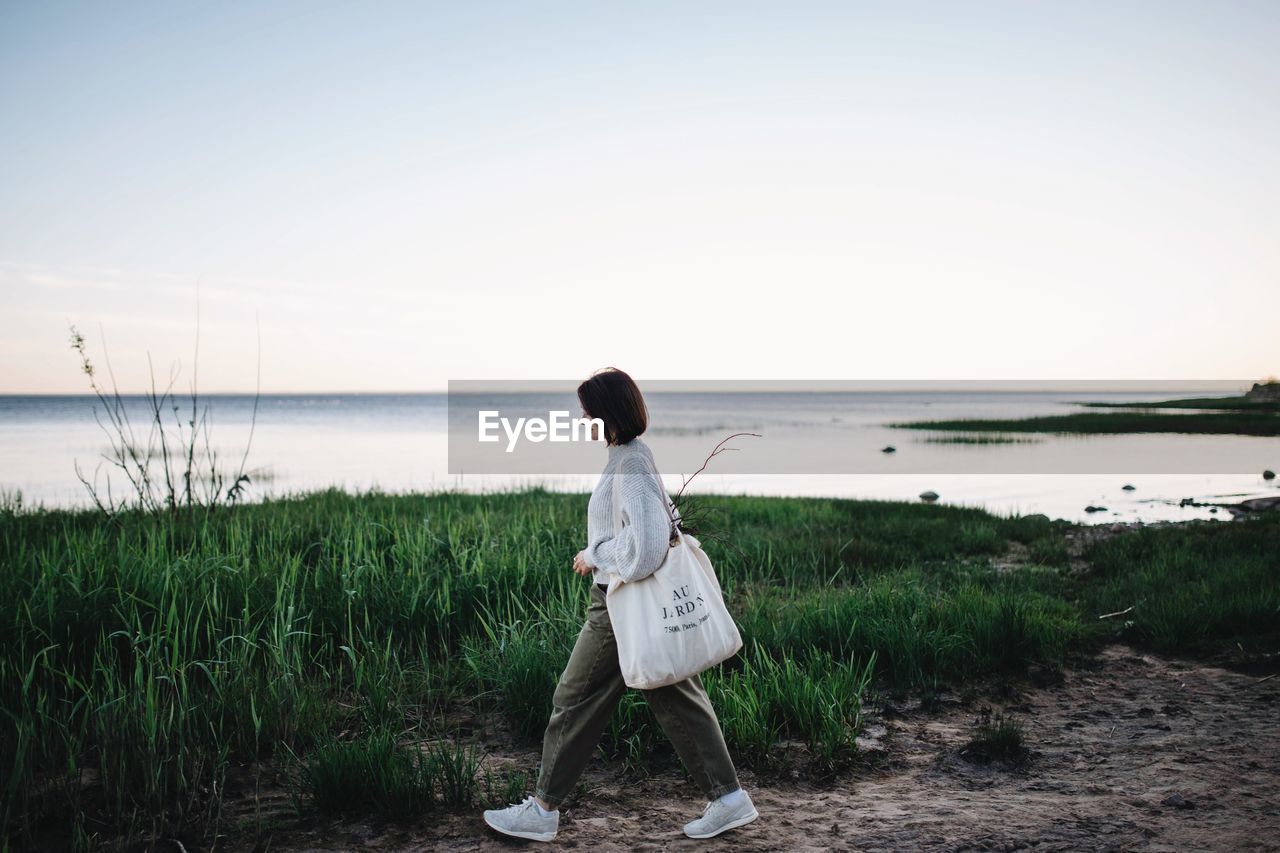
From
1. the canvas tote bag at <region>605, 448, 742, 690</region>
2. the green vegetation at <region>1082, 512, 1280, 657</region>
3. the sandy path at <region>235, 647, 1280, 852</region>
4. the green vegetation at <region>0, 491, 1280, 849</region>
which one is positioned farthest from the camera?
the green vegetation at <region>1082, 512, 1280, 657</region>

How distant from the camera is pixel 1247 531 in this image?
9.70m

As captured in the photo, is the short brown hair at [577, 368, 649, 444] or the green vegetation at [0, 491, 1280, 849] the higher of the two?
the short brown hair at [577, 368, 649, 444]

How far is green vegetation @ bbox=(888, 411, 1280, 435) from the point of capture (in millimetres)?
39312

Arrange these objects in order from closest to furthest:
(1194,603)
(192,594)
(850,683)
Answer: (850,683), (192,594), (1194,603)

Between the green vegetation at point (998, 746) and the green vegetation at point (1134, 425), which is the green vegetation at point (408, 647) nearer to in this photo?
the green vegetation at point (998, 746)

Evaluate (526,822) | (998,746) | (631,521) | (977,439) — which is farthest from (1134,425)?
(526,822)

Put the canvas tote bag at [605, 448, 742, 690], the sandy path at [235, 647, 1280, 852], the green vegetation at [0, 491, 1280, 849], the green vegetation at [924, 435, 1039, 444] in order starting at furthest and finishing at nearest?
the green vegetation at [924, 435, 1039, 444]
the green vegetation at [0, 491, 1280, 849]
the sandy path at [235, 647, 1280, 852]
the canvas tote bag at [605, 448, 742, 690]

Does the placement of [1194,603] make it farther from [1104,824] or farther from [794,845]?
[794,845]

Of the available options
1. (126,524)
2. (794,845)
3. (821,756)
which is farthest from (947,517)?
(126,524)

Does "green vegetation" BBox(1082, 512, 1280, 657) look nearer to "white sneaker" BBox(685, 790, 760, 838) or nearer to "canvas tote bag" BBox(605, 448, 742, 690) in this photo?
"white sneaker" BBox(685, 790, 760, 838)

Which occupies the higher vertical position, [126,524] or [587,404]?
[587,404]

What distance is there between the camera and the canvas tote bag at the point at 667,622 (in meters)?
3.06

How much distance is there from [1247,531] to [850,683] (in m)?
8.40

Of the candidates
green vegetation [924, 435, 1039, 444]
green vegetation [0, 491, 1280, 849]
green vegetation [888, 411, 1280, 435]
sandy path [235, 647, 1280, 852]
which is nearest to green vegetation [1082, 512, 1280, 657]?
green vegetation [0, 491, 1280, 849]
